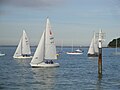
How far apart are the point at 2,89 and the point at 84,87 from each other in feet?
35.3

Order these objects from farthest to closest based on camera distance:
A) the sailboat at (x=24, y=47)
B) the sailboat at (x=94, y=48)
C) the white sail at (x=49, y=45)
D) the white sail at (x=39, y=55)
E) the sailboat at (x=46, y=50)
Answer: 1. the sailboat at (x=94, y=48)
2. the sailboat at (x=24, y=47)
3. the white sail at (x=49, y=45)
4. the sailboat at (x=46, y=50)
5. the white sail at (x=39, y=55)

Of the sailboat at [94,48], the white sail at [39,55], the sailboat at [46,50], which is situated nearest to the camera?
the white sail at [39,55]

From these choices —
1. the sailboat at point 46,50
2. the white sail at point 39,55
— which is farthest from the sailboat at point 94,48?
the white sail at point 39,55

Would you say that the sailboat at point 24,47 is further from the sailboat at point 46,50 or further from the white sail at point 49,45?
the white sail at point 49,45

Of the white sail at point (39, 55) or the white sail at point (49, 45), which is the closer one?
the white sail at point (39, 55)

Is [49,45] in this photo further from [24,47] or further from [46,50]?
[24,47]

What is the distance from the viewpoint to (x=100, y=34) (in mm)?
52562

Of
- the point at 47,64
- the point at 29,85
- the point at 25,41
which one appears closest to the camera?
the point at 29,85

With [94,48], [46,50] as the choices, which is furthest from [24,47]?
[46,50]

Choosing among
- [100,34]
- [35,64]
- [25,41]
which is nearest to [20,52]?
[25,41]

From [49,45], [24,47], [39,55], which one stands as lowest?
[39,55]

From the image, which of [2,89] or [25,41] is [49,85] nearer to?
[2,89]

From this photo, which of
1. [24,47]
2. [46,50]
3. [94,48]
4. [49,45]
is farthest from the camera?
[94,48]

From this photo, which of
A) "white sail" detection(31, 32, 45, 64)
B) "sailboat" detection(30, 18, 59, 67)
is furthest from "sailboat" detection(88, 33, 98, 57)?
"white sail" detection(31, 32, 45, 64)
